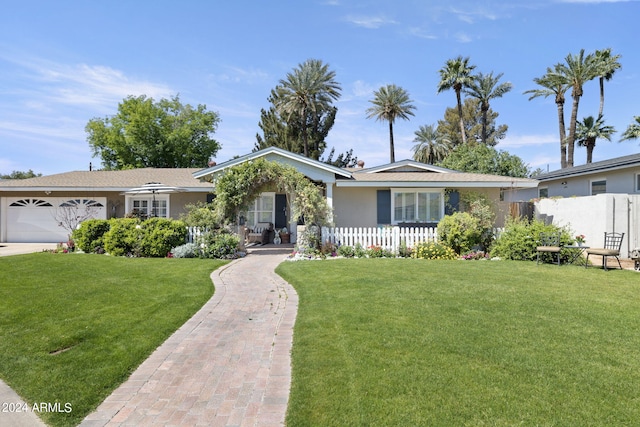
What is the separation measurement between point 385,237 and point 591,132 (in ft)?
101

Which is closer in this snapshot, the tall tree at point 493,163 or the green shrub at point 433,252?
the green shrub at point 433,252

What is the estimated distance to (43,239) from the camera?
18766mm

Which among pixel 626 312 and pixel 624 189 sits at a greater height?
pixel 624 189

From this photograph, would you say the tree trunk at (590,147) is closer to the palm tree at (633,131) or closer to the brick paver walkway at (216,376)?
the palm tree at (633,131)

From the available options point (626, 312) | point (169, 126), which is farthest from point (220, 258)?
point (169, 126)

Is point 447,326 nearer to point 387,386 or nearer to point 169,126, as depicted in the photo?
point 387,386

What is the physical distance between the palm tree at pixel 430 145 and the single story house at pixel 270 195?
87.1 ft

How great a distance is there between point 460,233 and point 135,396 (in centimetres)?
1160

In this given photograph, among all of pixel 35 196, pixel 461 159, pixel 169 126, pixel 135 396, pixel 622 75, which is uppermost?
pixel 622 75

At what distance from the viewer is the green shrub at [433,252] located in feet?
41.1

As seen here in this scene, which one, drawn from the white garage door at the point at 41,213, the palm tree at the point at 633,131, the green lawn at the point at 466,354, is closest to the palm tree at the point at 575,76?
the palm tree at the point at 633,131

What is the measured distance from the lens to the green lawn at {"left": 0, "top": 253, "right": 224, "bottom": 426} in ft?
11.7

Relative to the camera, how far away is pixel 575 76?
2981 centimetres

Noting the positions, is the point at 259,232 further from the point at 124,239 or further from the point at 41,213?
the point at 41,213
